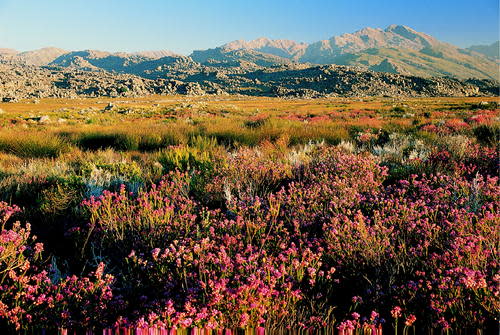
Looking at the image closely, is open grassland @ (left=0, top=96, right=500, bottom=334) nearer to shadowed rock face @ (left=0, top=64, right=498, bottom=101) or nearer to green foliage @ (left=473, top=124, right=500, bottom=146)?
green foliage @ (left=473, top=124, right=500, bottom=146)

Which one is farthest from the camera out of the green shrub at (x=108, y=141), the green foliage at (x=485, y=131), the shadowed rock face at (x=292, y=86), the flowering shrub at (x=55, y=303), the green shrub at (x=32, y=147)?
the shadowed rock face at (x=292, y=86)

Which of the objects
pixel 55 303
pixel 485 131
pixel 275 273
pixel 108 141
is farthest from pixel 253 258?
pixel 485 131

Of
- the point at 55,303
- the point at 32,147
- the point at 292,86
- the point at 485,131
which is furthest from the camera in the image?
the point at 292,86

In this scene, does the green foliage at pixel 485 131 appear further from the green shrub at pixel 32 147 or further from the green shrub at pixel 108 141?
the green shrub at pixel 32 147

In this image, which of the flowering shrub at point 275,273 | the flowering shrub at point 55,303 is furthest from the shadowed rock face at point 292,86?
the flowering shrub at point 55,303

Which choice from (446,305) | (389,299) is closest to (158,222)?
(389,299)

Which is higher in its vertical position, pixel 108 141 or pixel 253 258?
pixel 253 258

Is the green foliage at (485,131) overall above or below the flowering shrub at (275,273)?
above

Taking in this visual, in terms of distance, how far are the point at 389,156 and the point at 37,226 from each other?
6.27m

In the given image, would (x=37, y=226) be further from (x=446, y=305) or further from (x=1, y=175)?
(x=446, y=305)

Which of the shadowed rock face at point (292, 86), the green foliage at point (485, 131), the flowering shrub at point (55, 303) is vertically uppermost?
the shadowed rock face at point (292, 86)

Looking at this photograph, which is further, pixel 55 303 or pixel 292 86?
pixel 292 86

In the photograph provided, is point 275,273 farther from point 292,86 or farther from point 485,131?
point 292,86

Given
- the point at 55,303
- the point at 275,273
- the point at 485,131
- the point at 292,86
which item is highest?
the point at 292,86
